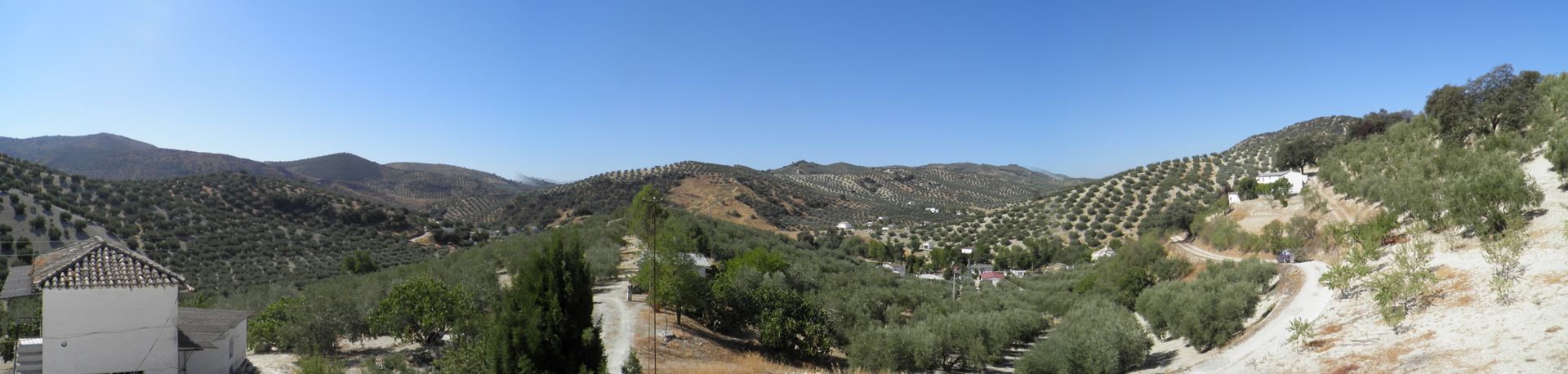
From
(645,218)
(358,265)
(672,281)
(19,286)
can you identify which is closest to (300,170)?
(358,265)

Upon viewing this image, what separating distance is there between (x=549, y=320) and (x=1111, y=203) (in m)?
54.6

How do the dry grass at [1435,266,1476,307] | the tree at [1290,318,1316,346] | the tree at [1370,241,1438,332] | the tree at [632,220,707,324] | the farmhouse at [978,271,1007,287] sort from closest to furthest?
the dry grass at [1435,266,1476,307] < the tree at [1370,241,1438,332] < the tree at [1290,318,1316,346] < the tree at [632,220,707,324] < the farmhouse at [978,271,1007,287]

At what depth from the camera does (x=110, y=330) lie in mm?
11570

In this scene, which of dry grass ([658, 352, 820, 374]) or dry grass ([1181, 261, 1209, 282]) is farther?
dry grass ([1181, 261, 1209, 282])

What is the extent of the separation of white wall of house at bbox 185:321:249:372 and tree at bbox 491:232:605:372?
645 centimetres

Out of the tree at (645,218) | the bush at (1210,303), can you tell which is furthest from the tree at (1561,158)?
the tree at (645,218)

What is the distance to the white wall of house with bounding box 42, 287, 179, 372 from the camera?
444 inches

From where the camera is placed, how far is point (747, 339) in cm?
2403

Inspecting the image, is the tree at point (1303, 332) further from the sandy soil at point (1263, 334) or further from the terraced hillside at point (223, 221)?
the terraced hillside at point (223, 221)

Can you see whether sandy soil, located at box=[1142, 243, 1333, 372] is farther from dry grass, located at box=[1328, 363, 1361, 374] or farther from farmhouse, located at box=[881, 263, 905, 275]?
farmhouse, located at box=[881, 263, 905, 275]

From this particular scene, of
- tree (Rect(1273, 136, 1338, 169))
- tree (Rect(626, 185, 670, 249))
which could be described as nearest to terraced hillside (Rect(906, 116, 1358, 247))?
tree (Rect(1273, 136, 1338, 169))

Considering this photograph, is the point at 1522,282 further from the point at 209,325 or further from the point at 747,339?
the point at 209,325

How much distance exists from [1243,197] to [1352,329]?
114 ft

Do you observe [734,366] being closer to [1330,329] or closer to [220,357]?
[220,357]
